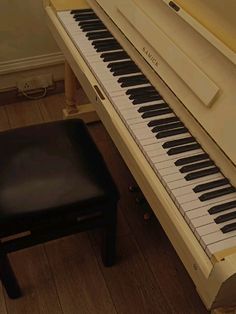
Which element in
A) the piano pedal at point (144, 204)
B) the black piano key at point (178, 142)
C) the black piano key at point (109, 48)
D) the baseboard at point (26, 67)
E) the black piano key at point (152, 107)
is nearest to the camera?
the black piano key at point (178, 142)

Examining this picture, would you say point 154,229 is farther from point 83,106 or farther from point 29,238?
point 83,106

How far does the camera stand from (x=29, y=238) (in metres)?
1.23

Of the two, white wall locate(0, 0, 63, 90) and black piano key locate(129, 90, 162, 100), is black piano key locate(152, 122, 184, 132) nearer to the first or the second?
black piano key locate(129, 90, 162, 100)

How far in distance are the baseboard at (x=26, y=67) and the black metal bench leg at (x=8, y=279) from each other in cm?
122

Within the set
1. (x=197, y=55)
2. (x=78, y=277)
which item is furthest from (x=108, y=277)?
(x=197, y=55)

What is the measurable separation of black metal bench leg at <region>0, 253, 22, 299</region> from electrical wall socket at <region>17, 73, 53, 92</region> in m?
1.23

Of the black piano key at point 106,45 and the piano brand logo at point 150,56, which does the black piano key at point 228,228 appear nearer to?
the piano brand logo at point 150,56

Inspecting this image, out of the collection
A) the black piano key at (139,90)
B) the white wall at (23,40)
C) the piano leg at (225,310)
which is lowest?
the piano leg at (225,310)

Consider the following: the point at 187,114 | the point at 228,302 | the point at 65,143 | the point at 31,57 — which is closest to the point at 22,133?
the point at 65,143

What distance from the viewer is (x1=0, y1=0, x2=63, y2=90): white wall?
6.47 feet

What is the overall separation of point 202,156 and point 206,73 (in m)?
0.21

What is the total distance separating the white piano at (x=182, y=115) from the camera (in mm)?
854

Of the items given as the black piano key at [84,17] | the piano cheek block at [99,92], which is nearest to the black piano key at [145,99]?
the piano cheek block at [99,92]

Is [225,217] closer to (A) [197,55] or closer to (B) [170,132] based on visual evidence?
(B) [170,132]
